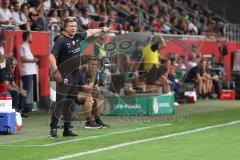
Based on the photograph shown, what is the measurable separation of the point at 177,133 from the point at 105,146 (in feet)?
7.98

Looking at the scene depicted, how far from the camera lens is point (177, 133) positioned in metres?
14.1

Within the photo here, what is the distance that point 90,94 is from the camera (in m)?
15.6

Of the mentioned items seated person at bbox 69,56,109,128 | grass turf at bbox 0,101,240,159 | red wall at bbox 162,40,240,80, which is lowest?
grass turf at bbox 0,101,240,159

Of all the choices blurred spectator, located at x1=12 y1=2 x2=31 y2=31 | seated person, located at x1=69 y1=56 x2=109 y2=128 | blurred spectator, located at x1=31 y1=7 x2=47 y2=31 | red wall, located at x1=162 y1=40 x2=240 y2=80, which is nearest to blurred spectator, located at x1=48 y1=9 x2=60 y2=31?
blurred spectator, located at x1=31 y1=7 x2=47 y2=31

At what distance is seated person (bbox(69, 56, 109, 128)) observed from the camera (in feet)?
50.4

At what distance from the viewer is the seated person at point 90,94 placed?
605 inches

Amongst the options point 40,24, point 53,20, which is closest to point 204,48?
point 53,20

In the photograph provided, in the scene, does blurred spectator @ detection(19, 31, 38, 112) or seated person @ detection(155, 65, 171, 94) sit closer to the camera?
blurred spectator @ detection(19, 31, 38, 112)

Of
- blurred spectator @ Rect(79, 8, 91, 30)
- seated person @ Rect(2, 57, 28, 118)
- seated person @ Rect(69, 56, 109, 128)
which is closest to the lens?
seated person @ Rect(69, 56, 109, 128)

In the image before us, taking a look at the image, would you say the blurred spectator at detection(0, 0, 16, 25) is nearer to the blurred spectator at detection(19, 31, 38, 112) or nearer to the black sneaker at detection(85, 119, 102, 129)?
the blurred spectator at detection(19, 31, 38, 112)

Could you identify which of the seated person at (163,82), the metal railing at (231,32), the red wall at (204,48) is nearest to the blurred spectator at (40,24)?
the seated person at (163,82)

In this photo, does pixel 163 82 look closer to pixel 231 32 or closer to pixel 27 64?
pixel 27 64

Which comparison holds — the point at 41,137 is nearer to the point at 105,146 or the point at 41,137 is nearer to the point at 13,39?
the point at 105,146

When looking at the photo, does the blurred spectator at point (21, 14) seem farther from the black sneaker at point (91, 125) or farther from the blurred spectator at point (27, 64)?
the black sneaker at point (91, 125)
